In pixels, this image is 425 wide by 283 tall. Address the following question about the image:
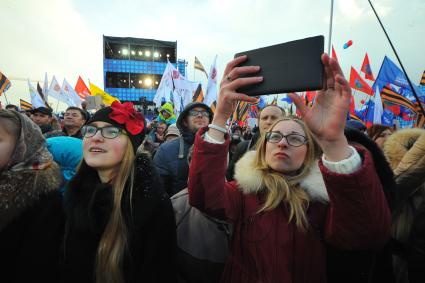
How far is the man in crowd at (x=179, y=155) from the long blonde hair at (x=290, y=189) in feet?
5.25

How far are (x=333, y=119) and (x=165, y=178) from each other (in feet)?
8.16

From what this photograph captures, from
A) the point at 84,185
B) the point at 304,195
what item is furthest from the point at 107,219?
the point at 304,195

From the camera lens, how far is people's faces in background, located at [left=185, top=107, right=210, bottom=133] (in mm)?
3529

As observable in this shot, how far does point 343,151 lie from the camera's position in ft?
3.59

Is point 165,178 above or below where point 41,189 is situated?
below

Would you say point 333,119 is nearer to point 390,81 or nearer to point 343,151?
point 343,151

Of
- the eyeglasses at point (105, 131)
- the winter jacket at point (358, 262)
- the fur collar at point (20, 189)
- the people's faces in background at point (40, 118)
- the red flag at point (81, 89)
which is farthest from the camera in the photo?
the red flag at point (81, 89)

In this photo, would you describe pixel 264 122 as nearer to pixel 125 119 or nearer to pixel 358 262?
pixel 125 119

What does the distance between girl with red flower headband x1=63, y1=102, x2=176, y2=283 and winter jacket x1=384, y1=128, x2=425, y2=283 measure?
163 cm

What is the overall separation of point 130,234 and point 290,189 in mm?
1133

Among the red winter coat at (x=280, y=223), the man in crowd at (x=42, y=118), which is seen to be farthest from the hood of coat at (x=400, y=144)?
the man in crowd at (x=42, y=118)

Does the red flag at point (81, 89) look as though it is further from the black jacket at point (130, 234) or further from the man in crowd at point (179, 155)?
the black jacket at point (130, 234)

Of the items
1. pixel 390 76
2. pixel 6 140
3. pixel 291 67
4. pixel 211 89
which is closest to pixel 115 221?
pixel 6 140

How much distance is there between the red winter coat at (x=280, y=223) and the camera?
3.63 feet
